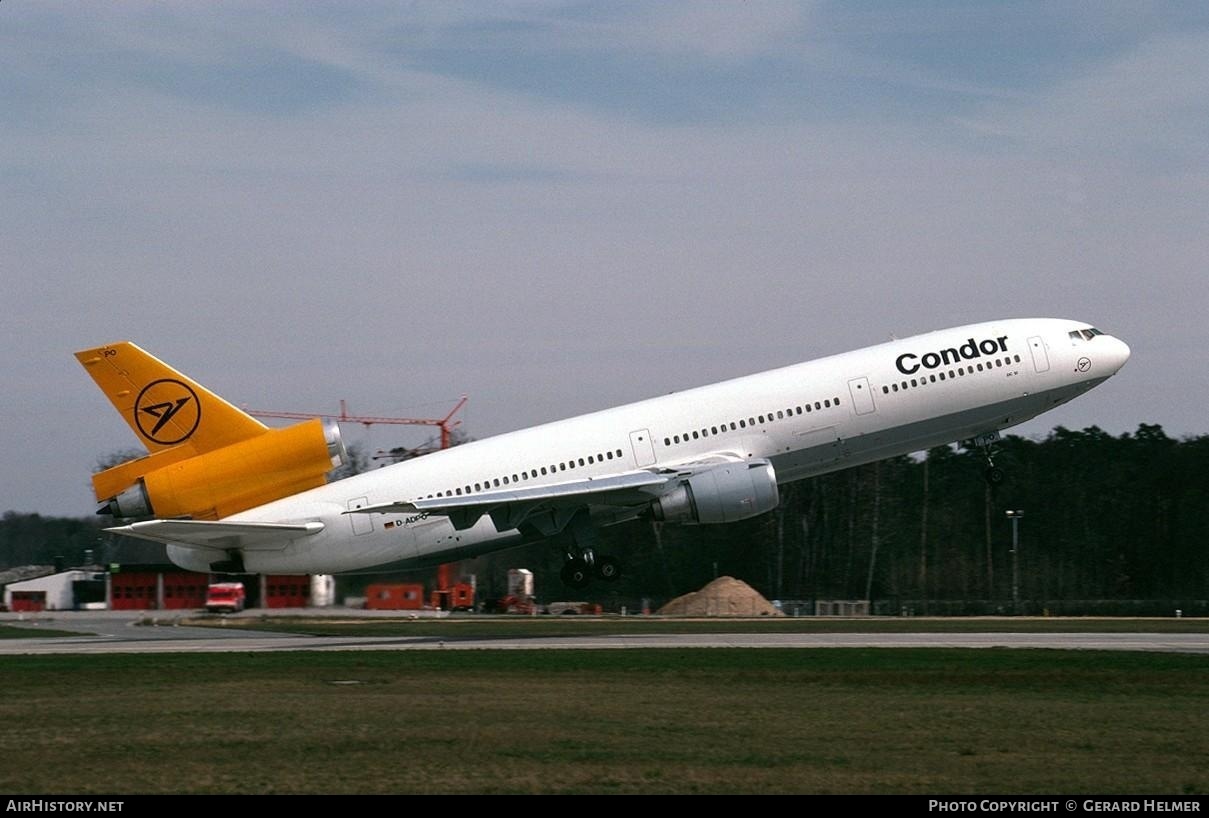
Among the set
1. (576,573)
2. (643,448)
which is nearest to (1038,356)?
(643,448)

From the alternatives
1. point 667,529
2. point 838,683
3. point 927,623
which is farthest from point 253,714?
point 667,529

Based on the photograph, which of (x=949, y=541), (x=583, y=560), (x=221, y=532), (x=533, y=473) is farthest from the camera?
(x=949, y=541)

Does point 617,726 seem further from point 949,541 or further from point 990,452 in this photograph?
point 949,541

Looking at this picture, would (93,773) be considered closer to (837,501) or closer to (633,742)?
(633,742)

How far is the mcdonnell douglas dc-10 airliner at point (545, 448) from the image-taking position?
46.3m

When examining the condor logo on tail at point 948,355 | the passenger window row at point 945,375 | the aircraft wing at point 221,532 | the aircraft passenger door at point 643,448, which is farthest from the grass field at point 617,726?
the condor logo on tail at point 948,355

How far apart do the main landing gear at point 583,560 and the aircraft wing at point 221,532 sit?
818cm

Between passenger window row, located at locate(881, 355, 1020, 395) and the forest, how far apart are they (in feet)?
161

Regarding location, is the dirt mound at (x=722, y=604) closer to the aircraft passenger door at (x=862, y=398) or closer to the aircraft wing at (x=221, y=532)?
the aircraft passenger door at (x=862, y=398)

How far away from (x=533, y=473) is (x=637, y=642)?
646 centimetres

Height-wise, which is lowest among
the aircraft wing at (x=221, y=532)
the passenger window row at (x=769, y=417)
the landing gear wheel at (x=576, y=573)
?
the landing gear wheel at (x=576, y=573)

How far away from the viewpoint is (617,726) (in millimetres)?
23562

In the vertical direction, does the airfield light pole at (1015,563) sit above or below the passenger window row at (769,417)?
below

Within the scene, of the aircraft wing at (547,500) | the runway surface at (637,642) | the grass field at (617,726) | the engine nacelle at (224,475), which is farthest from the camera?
the engine nacelle at (224,475)
